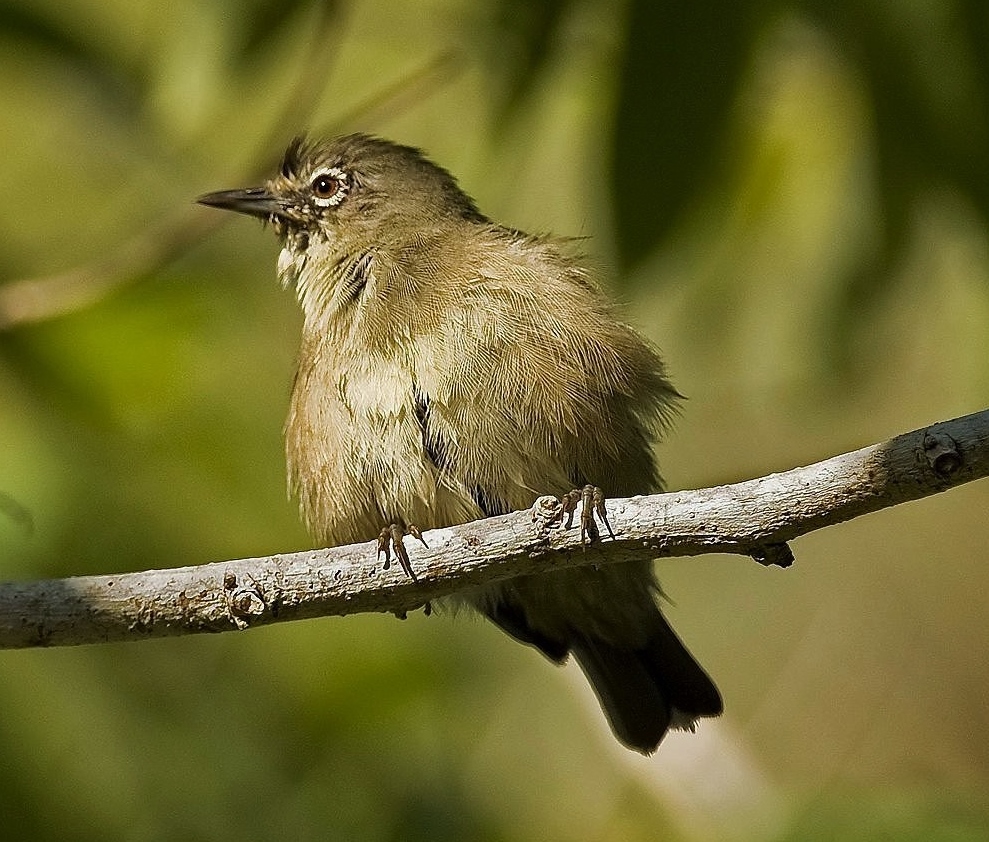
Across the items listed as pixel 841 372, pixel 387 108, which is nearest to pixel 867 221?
pixel 841 372

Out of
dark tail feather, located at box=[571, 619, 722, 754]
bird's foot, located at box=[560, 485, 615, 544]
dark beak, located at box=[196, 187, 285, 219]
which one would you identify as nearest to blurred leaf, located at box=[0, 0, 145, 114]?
dark beak, located at box=[196, 187, 285, 219]

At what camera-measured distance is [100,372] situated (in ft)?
14.4

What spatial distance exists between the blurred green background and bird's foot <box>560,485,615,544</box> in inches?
21.5

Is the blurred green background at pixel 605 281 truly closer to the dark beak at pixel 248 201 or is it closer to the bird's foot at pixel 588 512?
the dark beak at pixel 248 201

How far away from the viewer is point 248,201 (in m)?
4.93

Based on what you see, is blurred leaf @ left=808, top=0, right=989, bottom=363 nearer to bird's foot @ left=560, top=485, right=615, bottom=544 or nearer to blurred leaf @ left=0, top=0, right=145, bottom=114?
bird's foot @ left=560, top=485, right=615, bottom=544

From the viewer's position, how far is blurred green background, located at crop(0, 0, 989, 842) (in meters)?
3.38

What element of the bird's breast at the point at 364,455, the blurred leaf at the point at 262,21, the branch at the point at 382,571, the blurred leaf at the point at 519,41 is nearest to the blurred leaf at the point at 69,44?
the blurred leaf at the point at 262,21

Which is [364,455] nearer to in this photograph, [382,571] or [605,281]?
[382,571]

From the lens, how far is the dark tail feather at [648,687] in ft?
14.8

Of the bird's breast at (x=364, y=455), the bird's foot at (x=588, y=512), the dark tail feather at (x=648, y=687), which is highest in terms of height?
the bird's breast at (x=364, y=455)

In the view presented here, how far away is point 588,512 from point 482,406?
2.68ft

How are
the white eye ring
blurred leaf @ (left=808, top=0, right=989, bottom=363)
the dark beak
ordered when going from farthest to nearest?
the white eye ring < the dark beak < blurred leaf @ (left=808, top=0, right=989, bottom=363)

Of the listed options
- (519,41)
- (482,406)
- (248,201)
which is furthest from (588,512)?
(248,201)
